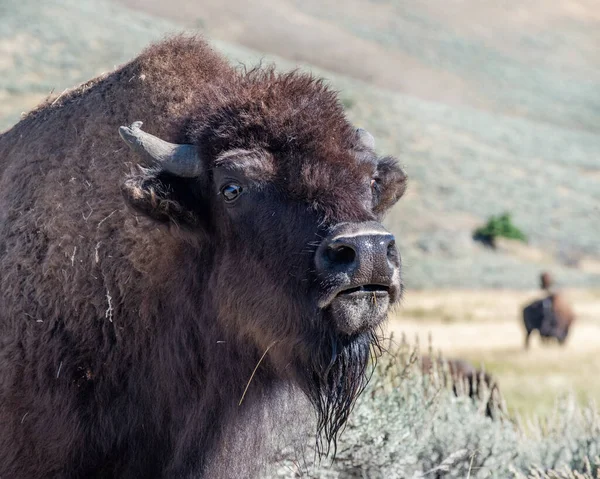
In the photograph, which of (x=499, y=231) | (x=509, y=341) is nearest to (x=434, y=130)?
(x=499, y=231)

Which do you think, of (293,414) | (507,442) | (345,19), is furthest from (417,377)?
(345,19)

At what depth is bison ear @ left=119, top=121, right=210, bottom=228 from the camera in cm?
431

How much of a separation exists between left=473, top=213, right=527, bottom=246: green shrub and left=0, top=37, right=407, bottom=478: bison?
42.3 m

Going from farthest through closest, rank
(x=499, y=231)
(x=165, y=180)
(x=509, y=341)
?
1. (x=499, y=231)
2. (x=509, y=341)
3. (x=165, y=180)

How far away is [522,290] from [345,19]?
87.6 meters

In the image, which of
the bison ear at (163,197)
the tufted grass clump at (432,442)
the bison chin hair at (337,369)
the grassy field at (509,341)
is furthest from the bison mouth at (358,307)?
the grassy field at (509,341)

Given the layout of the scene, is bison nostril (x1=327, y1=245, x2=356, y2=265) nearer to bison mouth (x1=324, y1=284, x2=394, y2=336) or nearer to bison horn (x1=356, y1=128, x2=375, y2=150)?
bison mouth (x1=324, y1=284, x2=394, y2=336)

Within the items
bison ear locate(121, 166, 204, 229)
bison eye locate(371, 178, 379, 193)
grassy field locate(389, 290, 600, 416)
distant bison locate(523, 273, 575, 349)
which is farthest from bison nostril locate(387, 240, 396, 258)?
distant bison locate(523, 273, 575, 349)

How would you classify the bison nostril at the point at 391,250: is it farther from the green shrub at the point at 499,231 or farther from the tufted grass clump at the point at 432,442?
the green shrub at the point at 499,231

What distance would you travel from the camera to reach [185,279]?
4648mm

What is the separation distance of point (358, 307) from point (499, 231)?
4322 cm

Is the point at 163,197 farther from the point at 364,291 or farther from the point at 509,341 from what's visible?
the point at 509,341

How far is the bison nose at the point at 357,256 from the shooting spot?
3.76 m

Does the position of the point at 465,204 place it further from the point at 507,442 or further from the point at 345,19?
the point at 345,19
